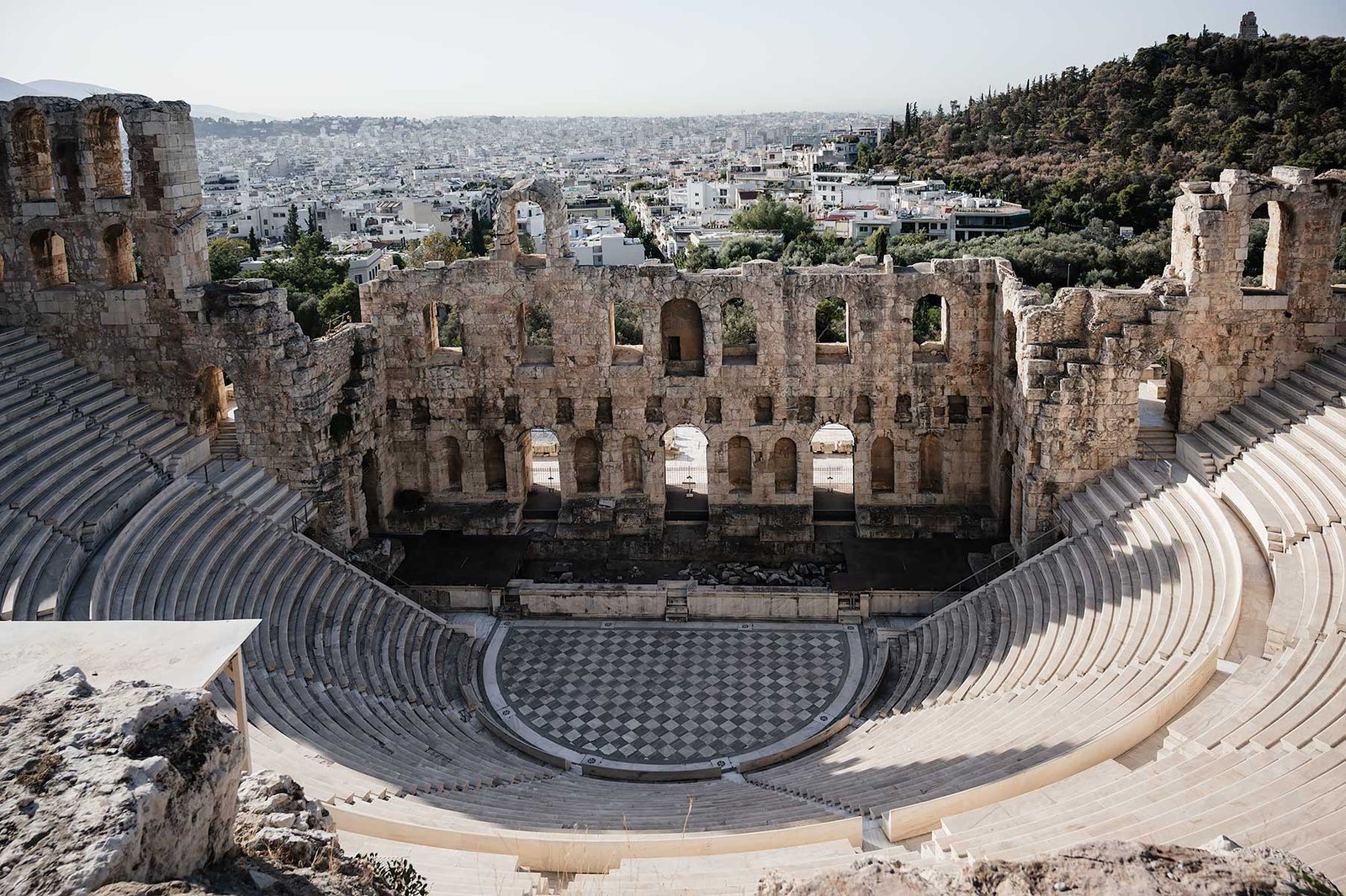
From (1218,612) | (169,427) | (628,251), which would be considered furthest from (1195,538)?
(628,251)

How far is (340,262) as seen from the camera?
78500 millimetres

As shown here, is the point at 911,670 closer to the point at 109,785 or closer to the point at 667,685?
the point at 667,685

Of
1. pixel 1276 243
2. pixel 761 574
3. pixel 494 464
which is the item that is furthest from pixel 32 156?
pixel 1276 243

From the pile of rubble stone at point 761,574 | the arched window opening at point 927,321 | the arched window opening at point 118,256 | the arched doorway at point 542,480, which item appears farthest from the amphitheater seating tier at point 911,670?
the arched window opening at point 927,321

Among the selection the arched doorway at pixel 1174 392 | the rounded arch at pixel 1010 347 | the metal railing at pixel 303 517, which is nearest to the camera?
the metal railing at pixel 303 517

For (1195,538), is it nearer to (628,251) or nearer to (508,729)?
(508,729)

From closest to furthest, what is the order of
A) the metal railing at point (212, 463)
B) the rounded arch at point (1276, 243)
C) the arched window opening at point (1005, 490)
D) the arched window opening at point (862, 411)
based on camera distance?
the rounded arch at point (1276, 243), the metal railing at point (212, 463), the arched window opening at point (1005, 490), the arched window opening at point (862, 411)

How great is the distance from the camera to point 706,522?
28.8 m

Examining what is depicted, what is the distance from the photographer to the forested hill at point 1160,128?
206 feet

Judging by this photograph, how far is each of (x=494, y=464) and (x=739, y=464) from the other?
6.65m

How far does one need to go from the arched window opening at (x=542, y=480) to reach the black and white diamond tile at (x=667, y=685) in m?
4.86

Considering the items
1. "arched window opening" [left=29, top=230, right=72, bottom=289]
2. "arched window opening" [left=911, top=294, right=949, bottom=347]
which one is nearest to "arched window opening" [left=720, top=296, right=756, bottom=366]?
"arched window opening" [left=911, top=294, right=949, bottom=347]

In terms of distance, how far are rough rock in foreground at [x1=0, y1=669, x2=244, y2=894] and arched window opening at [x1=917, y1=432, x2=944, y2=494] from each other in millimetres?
22611

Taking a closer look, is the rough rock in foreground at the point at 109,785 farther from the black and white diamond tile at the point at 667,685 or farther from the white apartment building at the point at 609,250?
the white apartment building at the point at 609,250
